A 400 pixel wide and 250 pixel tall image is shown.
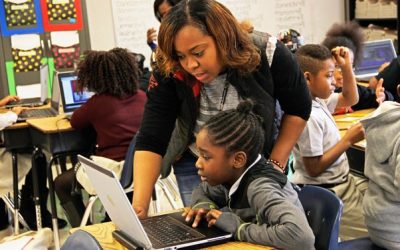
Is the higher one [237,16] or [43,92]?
[237,16]

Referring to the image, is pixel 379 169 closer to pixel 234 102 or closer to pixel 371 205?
pixel 371 205

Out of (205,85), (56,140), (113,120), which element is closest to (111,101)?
(113,120)

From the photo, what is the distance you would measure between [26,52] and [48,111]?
1.56 meters

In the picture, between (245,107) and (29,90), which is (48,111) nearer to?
(29,90)

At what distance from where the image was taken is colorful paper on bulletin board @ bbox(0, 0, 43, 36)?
5336mm

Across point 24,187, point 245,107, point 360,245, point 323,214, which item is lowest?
point 24,187

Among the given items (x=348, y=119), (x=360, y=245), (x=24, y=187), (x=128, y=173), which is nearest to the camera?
(x=360, y=245)

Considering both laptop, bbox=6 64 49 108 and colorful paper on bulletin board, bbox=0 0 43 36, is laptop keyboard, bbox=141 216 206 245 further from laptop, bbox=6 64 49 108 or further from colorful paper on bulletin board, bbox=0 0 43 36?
colorful paper on bulletin board, bbox=0 0 43 36

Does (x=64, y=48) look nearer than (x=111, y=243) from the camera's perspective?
No

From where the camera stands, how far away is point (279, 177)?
61.1 inches

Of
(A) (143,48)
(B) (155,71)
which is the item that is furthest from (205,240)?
(A) (143,48)

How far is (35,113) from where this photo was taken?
13.2ft

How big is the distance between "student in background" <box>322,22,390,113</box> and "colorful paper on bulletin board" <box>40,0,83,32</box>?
107 inches

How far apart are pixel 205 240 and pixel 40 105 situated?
127 inches
